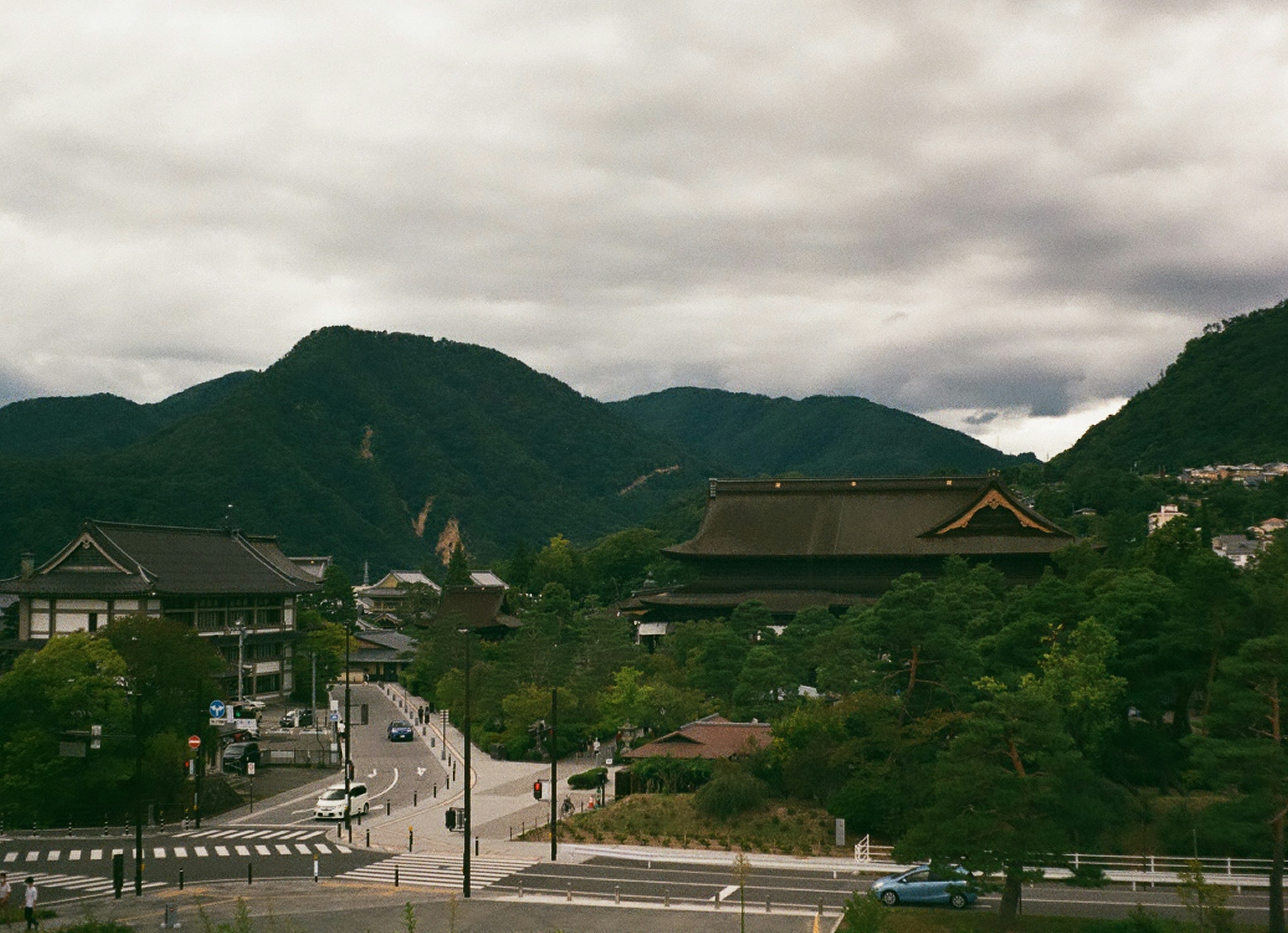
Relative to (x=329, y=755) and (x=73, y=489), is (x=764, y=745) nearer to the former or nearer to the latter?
(x=329, y=755)

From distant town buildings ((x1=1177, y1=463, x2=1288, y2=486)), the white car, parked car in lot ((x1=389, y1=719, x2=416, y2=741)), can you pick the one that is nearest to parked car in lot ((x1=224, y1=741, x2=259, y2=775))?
parked car in lot ((x1=389, y1=719, x2=416, y2=741))

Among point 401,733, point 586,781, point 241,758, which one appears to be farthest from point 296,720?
point 586,781

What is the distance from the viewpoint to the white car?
48.7 m

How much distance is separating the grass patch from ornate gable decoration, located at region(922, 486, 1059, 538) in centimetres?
3921

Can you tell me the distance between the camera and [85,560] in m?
73.9

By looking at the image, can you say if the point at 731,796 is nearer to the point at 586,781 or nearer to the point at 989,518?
the point at 586,781

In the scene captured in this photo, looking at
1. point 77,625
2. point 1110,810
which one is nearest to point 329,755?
point 77,625

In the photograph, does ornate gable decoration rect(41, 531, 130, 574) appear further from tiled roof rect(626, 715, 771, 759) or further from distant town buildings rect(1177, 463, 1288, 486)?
distant town buildings rect(1177, 463, 1288, 486)

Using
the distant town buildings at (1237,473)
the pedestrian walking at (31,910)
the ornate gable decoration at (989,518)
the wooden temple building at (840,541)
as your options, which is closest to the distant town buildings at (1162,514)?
the distant town buildings at (1237,473)

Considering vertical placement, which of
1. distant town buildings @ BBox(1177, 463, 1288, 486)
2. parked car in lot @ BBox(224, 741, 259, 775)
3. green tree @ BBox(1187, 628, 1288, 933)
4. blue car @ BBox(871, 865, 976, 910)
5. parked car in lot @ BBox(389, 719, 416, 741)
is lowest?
parked car in lot @ BBox(389, 719, 416, 741)

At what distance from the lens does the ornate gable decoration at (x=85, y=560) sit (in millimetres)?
73125

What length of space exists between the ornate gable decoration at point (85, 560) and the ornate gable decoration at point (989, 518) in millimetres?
55411

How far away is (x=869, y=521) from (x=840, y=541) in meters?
3.30

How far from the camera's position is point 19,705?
163ft
